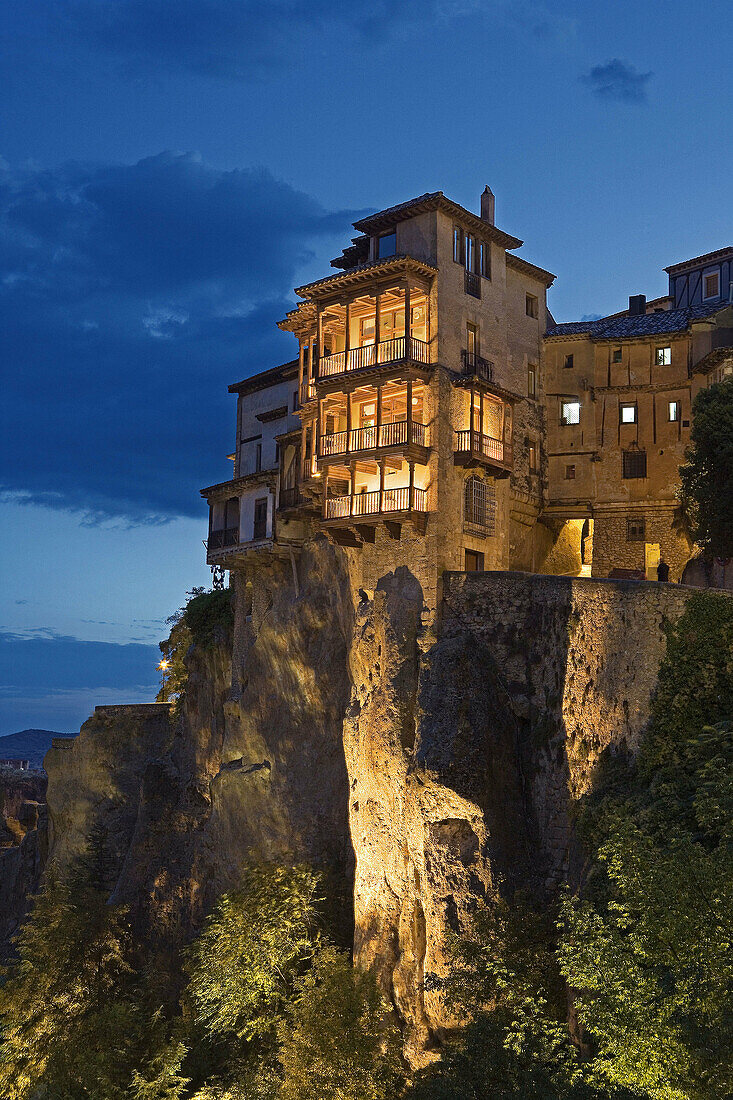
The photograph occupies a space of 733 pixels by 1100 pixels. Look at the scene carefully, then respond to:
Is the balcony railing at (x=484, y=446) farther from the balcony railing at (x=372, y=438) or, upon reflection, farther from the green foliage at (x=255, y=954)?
the green foliage at (x=255, y=954)

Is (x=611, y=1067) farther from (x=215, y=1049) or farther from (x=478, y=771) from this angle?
(x=215, y=1049)

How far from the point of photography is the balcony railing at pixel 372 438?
149 ft

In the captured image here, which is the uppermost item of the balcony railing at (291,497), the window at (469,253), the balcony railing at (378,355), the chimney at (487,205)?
the chimney at (487,205)

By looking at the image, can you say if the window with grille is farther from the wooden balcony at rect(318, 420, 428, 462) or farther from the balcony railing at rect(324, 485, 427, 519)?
the wooden balcony at rect(318, 420, 428, 462)

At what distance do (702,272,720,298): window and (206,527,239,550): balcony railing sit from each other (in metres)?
34.9

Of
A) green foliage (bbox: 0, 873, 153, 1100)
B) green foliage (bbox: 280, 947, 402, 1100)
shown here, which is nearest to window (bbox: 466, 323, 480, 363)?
green foliage (bbox: 280, 947, 402, 1100)

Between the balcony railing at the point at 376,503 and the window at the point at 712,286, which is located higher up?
the window at the point at 712,286

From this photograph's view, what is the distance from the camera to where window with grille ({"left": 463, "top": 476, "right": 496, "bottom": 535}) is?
46.5m

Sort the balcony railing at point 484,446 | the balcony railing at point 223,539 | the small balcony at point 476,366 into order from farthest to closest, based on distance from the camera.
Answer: the balcony railing at point 223,539
the small balcony at point 476,366
the balcony railing at point 484,446

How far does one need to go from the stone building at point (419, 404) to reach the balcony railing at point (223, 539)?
10.5 ft

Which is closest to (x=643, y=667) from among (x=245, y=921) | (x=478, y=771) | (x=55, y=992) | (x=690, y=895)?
(x=478, y=771)

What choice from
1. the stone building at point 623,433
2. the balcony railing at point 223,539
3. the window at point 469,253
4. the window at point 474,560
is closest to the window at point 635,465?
the stone building at point 623,433

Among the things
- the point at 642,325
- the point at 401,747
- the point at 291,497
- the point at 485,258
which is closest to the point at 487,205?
the point at 485,258

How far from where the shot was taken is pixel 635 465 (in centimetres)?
5438
